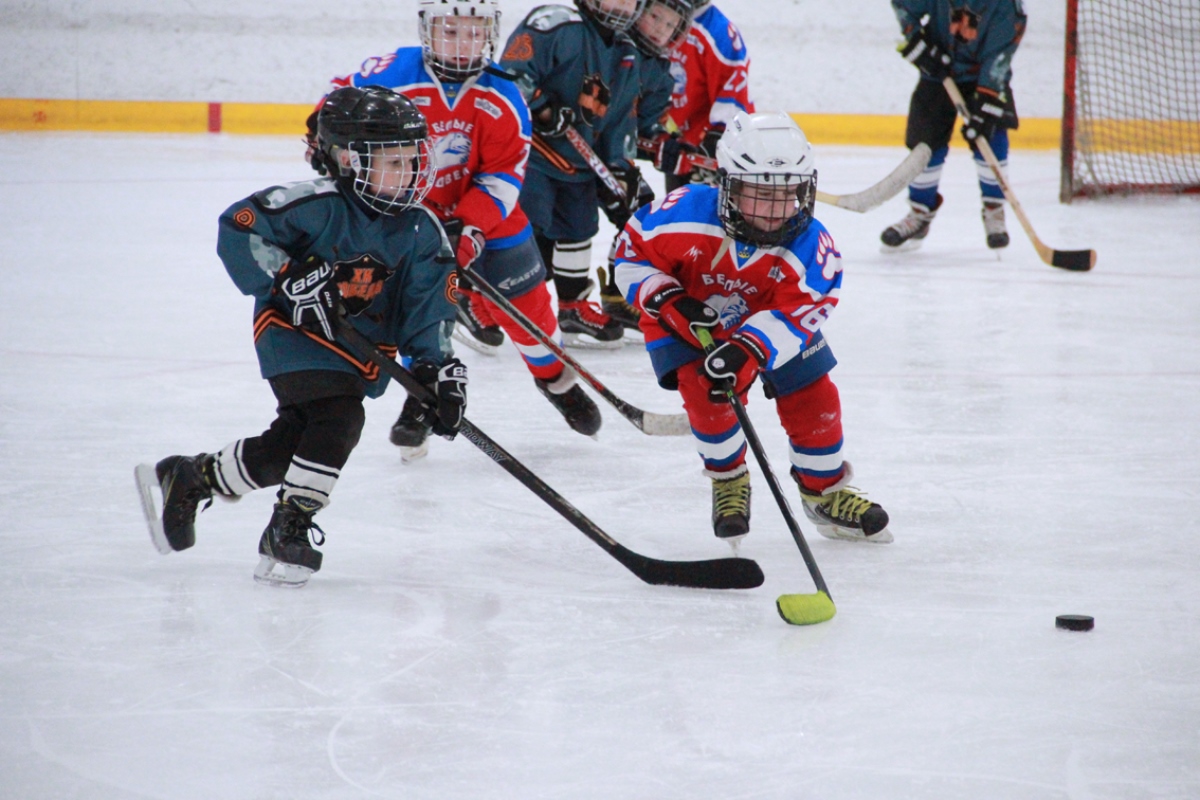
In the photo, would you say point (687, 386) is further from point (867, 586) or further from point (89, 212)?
point (89, 212)

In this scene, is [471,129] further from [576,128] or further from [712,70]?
[712,70]

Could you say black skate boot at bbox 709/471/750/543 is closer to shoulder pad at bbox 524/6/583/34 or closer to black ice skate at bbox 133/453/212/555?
black ice skate at bbox 133/453/212/555

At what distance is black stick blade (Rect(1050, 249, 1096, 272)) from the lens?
15.3 ft

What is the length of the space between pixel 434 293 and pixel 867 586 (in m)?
0.84

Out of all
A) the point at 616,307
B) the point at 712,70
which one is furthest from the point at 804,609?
the point at 712,70

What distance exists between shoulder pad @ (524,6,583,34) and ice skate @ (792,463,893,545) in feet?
5.08

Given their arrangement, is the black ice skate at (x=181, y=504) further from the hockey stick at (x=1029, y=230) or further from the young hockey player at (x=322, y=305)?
the hockey stick at (x=1029, y=230)

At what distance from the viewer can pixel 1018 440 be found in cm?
282

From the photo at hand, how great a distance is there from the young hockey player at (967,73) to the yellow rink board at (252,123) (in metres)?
2.60

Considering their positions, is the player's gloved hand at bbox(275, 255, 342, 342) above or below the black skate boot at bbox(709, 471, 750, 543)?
above

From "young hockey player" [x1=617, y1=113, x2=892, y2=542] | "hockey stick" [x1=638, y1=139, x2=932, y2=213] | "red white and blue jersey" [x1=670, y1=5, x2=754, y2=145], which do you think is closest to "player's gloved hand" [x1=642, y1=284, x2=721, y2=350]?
"young hockey player" [x1=617, y1=113, x2=892, y2=542]

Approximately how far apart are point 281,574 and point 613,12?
1895 millimetres

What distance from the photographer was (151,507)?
2072mm

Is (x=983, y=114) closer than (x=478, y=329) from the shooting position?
No
